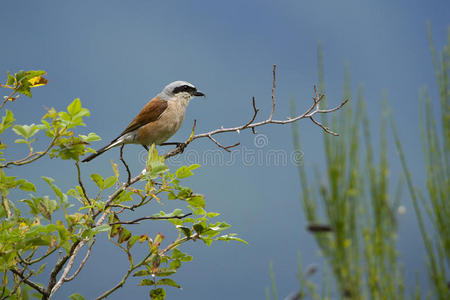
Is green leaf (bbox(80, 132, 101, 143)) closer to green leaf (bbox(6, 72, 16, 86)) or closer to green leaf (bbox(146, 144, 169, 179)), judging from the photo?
green leaf (bbox(146, 144, 169, 179))

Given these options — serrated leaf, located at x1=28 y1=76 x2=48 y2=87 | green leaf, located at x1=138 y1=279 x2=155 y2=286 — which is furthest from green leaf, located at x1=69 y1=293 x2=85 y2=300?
serrated leaf, located at x1=28 y1=76 x2=48 y2=87

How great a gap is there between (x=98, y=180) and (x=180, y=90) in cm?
205

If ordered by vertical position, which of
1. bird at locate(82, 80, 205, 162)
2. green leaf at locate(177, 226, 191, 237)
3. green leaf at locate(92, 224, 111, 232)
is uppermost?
bird at locate(82, 80, 205, 162)

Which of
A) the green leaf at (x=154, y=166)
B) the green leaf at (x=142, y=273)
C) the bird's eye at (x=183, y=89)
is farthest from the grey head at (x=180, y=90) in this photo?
the green leaf at (x=142, y=273)

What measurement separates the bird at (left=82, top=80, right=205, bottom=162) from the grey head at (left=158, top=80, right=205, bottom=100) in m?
0.02

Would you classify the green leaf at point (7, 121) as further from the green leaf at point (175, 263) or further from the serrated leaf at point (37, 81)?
the green leaf at point (175, 263)

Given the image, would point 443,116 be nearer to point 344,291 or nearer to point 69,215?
point 344,291

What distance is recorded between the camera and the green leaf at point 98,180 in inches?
70.3

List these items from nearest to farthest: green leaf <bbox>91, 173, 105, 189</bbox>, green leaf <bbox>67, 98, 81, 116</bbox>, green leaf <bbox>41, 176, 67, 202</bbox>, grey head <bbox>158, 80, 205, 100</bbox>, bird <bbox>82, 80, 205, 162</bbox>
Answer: green leaf <bbox>67, 98, 81, 116</bbox>, green leaf <bbox>41, 176, 67, 202</bbox>, green leaf <bbox>91, 173, 105, 189</bbox>, bird <bbox>82, 80, 205, 162</bbox>, grey head <bbox>158, 80, 205, 100</bbox>

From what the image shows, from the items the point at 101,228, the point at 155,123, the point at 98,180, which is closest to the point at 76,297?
the point at 101,228

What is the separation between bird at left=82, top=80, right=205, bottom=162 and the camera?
3363mm

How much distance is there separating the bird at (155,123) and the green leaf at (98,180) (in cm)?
140

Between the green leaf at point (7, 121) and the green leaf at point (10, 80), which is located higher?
the green leaf at point (10, 80)

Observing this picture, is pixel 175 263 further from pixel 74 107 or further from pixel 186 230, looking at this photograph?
pixel 74 107
